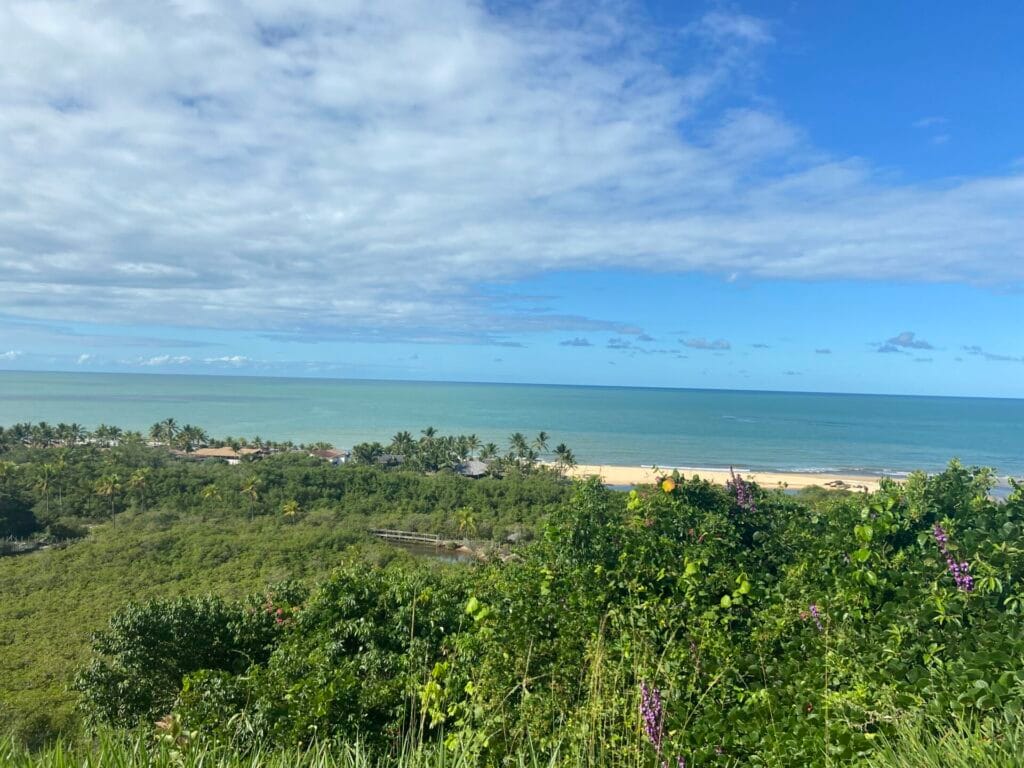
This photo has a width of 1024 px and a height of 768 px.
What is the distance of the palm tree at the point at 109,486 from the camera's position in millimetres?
40812

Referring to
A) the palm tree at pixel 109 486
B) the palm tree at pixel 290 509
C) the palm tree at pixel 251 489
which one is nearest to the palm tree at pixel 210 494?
the palm tree at pixel 251 489

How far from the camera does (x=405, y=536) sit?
121 ft

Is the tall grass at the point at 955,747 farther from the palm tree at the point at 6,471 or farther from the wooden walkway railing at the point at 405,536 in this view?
the palm tree at the point at 6,471

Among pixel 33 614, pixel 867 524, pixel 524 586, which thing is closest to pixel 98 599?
pixel 33 614

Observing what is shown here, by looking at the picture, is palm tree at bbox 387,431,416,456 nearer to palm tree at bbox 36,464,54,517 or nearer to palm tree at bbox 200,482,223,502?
palm tree at bbox 200,482,223,502

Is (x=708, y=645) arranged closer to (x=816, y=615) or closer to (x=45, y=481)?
(x=816, y=615)

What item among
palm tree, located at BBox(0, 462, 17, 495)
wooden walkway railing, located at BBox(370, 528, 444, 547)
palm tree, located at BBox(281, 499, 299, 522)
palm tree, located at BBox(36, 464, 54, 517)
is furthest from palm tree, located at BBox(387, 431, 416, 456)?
palm tree, located at BBox(0, 462, 17, 495)

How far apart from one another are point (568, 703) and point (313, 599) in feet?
16.5

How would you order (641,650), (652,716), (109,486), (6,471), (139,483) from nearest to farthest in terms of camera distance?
(652,716) → (641,650) → (109,486) → (139,483) → (6,471)

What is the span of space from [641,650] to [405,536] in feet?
114

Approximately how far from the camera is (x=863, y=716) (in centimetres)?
278

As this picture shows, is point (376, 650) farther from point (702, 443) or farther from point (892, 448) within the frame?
point (892, 448)

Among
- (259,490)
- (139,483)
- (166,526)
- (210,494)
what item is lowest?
(166,526)

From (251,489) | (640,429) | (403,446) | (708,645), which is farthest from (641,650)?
(640,429)
